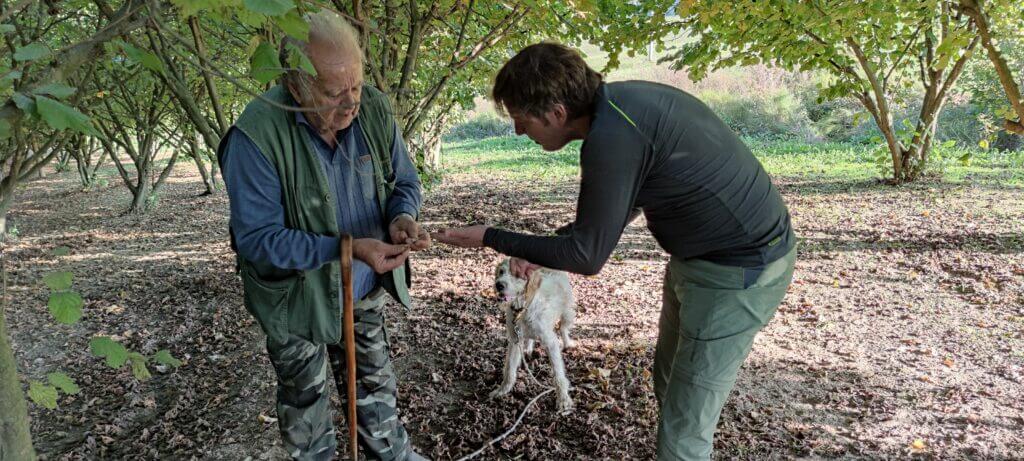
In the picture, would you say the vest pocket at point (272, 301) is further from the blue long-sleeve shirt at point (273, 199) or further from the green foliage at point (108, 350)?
the green foliage at point (108, 350)

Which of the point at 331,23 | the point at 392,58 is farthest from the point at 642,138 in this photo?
the point at 392,58

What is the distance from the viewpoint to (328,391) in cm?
277

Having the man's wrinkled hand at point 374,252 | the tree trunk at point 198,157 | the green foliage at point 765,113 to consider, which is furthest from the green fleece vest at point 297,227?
the green foliage at point 765,113

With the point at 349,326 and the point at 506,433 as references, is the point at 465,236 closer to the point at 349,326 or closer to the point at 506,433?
the point at 349,326

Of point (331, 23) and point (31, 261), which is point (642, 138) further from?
point (31, 261)

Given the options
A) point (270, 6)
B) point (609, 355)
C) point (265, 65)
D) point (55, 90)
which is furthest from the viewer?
point (609, 355)

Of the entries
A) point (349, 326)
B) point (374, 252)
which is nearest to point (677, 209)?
point (374, 252)

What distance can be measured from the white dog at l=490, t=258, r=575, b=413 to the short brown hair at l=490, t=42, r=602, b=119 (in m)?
1.76

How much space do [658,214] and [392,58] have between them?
16.9ft

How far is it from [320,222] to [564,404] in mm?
2156

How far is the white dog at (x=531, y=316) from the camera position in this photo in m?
3.72

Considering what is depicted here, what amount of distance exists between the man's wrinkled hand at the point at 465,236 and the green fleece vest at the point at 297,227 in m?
0.43

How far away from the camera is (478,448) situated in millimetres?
3410

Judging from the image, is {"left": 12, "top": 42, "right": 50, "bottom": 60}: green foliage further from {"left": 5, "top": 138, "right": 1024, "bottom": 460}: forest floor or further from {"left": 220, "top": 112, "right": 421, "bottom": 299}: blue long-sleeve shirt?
{"left": 5, "top": 138, "right": 1024, "bottom": 460}: forest floor
